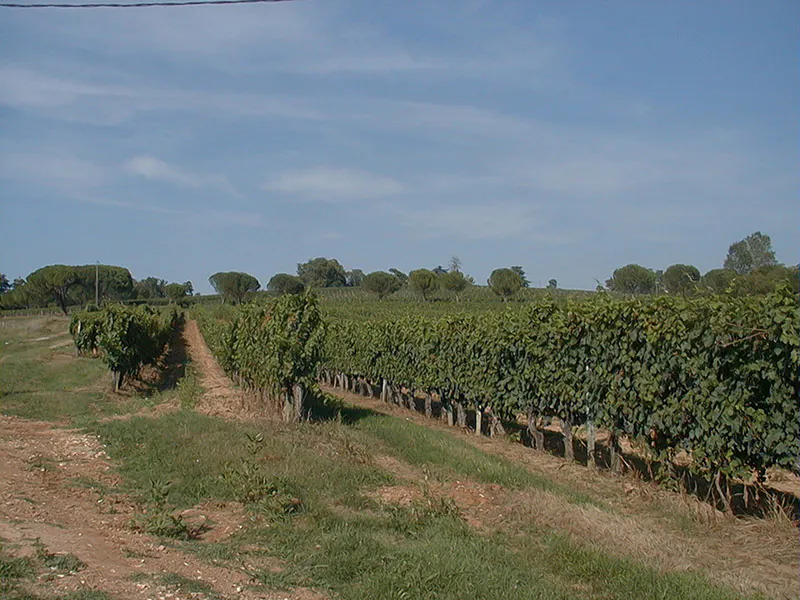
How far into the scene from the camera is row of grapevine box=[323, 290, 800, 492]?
8008mm

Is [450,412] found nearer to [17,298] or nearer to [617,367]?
[617,367]

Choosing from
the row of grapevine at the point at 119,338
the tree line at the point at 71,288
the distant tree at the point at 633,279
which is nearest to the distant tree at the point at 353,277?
the tree line at the point at 71,288

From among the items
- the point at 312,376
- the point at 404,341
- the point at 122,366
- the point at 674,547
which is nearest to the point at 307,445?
the point at 312,376

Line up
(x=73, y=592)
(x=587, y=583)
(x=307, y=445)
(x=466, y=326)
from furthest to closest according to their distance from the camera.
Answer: (x=466, y=326) < (x=307, y=445) < (x=587, y=583) < (x=73, y=592)

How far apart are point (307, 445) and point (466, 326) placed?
252 inches

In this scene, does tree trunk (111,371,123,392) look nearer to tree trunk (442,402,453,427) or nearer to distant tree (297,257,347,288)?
tree trunk (442,402,453,427)

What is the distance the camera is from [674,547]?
747 cm

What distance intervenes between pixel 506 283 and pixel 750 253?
107ft

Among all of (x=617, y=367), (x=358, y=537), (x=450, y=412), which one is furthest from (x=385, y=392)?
(x=358, y=537)

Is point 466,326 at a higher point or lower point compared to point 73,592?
higher

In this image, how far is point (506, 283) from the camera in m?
78.3

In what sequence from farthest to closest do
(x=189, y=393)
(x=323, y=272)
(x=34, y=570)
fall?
(x=323, y=272)
(x=189, y=393)
(x=34, y=570)

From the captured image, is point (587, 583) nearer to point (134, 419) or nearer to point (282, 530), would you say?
point (282, 530)

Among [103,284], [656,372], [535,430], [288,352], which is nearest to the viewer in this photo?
[656,372]
